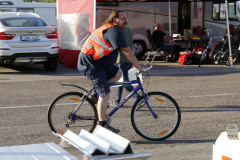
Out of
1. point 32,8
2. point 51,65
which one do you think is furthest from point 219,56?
point 32,8

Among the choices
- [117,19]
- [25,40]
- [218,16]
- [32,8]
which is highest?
[117,19]

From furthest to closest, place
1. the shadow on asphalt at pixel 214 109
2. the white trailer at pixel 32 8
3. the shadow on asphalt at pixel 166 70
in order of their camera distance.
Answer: the white trailer at pixel 32 8
the shadow on asphalt at pixel 166 70
the shadow on asphalt at pixel 214 109

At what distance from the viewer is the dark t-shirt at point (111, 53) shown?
225 inches

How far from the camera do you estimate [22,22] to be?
44.5 feet

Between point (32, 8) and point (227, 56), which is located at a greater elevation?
point (32, 8)

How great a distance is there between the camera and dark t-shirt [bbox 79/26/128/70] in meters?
5.71

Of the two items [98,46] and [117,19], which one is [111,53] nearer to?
[98,46]

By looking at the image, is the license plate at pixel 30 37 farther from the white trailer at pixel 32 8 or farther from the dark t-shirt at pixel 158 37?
the white trailer at pixel 32 8

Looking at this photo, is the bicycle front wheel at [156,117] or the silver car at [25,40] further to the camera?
the silver car at [25,40]

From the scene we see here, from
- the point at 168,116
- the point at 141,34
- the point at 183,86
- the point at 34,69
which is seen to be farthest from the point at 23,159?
the point at 141,34

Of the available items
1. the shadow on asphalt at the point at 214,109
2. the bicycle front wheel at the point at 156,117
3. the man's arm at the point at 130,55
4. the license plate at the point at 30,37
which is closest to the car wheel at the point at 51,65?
the license plate at the point at 30,37

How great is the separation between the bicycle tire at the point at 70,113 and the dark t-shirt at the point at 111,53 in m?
0.48

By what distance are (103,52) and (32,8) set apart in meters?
21.0

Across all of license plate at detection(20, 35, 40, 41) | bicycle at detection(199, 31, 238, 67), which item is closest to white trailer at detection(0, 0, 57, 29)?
license plate at detection(20, 35, 40, 41)
